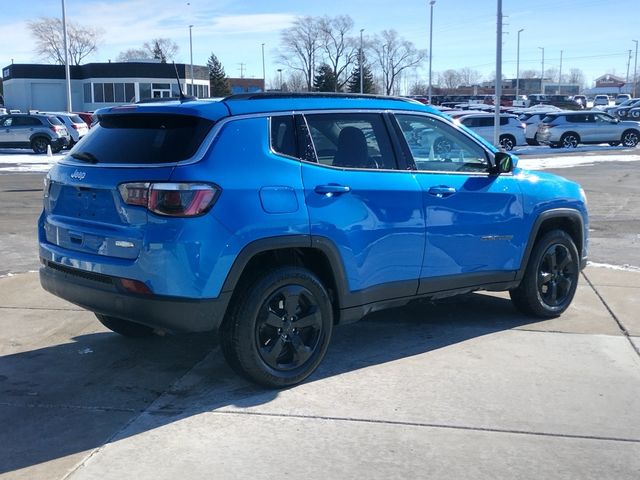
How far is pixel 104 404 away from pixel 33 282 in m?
3.66

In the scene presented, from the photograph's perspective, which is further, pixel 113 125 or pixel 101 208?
pixel 113 125

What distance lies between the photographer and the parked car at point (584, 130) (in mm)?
31734

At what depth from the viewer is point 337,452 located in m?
3.88

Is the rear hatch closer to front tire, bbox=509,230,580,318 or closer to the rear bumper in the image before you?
the rear bumper

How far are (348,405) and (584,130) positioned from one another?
3040 centimetres

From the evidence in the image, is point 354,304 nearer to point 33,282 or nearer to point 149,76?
point 33,282

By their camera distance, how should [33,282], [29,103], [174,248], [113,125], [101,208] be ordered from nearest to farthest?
1. [174,248]
2. [101,208]
3. [113,125]
4. [33,282]
5. [29,103]

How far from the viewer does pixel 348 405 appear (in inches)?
177

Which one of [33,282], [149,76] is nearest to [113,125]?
[33,282]

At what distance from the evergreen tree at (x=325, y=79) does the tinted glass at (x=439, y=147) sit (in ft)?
228

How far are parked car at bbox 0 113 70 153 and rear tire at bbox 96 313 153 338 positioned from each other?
25.2 metres

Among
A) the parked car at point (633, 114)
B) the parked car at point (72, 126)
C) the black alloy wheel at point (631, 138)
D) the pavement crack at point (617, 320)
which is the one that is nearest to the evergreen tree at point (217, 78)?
the parked car at point (633, 114)

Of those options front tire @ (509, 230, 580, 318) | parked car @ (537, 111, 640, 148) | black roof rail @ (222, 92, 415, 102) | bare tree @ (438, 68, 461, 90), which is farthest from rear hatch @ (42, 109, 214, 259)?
bare tree @ (438, 68, 461, 90)

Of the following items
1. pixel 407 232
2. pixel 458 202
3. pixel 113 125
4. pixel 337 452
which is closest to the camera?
pixel 337 452
